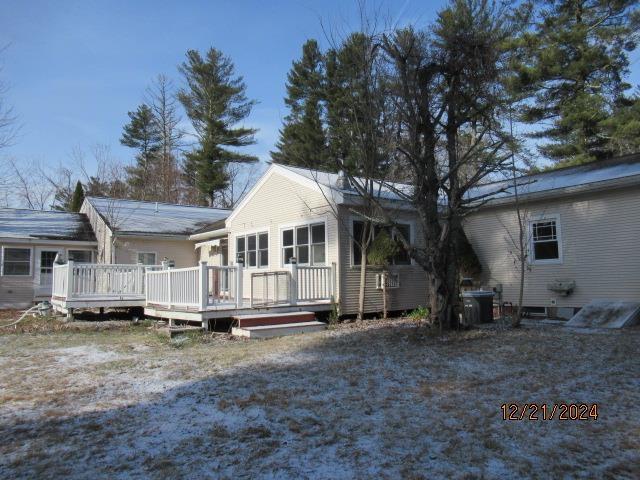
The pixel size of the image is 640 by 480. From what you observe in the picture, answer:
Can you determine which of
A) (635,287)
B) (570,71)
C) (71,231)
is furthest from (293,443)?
(570,71)

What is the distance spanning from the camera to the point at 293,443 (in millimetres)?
4113

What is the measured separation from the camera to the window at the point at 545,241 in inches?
494

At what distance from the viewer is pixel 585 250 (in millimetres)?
11867

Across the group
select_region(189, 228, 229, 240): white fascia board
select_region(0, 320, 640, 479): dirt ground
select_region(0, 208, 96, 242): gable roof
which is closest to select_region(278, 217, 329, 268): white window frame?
select_region(189, 228, 229, 240): white fascia board

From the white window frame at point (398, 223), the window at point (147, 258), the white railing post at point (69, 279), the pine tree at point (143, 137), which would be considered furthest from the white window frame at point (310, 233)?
the pine tree at point (143, 137)

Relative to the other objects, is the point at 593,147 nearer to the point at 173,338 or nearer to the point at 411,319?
the point at 411,319

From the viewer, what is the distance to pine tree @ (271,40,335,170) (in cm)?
2886

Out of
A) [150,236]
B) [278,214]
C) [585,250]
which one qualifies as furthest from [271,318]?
[150,236]

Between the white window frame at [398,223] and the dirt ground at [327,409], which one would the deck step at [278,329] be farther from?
the white window frame at [398,223]

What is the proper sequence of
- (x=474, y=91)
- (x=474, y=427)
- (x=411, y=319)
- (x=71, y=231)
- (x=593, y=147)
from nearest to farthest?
1. (x=474, y=427)
2. (x=474, y=91)
3. (x=411, y=319)
4. (x=71, y=231)
5. (x=593, y=147)

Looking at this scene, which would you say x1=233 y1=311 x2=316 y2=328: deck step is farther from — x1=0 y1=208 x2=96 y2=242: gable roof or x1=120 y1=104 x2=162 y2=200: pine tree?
x1=120 y1=104 x2=162 y2=200: pine tree

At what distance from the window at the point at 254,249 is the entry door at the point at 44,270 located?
8435 mm

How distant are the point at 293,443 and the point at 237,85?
33.8 m

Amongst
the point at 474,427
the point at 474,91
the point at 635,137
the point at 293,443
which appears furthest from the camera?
the point at 635,137
